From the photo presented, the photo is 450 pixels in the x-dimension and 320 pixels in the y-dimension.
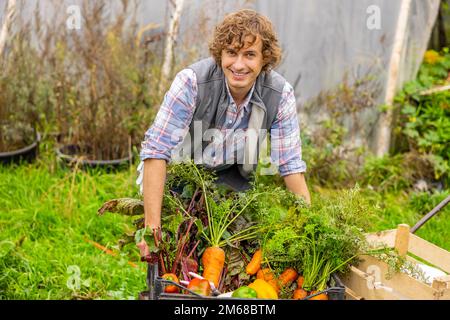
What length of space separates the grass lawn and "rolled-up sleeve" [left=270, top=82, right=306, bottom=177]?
979 millimetres

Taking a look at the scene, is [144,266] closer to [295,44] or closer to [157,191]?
[157,191]

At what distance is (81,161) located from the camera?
5137mm

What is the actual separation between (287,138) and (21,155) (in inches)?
111

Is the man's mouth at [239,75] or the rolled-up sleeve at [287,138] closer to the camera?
the man's mouth at [239,75]

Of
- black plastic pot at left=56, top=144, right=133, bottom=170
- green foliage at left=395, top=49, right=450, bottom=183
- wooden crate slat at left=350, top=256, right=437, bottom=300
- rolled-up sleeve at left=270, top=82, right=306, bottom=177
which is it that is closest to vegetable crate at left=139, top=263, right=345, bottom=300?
wooden crate slat at left=350, top=256, right=437, bottom=300

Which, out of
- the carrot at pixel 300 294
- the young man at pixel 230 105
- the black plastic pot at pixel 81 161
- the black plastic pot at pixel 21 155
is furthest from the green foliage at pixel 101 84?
the carrot at pixel 300 294

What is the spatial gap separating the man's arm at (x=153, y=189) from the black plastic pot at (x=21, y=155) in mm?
2647

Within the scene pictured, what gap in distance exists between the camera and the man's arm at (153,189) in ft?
8.68

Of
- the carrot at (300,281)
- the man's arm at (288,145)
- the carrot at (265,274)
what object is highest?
the man's arm at (288,145)

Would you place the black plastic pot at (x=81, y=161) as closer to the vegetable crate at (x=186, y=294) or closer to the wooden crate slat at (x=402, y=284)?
the vegetable crate at (x=186, y=294)

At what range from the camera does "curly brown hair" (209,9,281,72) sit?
287 cm

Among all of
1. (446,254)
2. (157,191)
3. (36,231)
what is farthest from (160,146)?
(36,231)

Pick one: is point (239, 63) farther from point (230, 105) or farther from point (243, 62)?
point (230, 105)

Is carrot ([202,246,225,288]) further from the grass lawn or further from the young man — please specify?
the grass lawn
